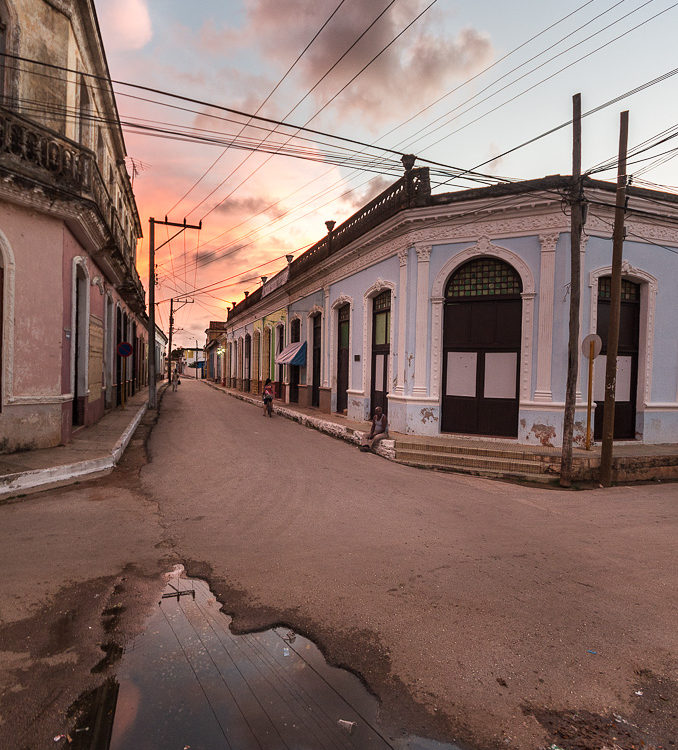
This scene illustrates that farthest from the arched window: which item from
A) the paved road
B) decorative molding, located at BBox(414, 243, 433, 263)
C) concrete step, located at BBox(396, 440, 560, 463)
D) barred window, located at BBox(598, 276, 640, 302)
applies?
barred window, located at BBox(598, 276, 640, 302)

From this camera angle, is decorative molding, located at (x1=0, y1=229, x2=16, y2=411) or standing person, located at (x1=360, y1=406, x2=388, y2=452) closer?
decorative molding, located at (x1=0, y1=229, x2=16, y2=411)

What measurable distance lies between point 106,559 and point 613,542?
5.72m

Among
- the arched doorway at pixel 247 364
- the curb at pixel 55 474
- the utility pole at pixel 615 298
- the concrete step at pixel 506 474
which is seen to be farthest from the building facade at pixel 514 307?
the arched doorway at pixel 247 364

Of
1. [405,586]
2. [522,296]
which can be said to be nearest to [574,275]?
[522,296]

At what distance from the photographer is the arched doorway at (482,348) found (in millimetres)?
11234

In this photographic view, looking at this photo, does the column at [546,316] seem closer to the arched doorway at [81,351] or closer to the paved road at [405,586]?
the paved road at [405,586]

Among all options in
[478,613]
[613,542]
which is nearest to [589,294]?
[613,542]

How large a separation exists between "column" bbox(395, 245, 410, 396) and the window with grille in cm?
119

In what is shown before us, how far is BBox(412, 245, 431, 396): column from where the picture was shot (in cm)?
1177

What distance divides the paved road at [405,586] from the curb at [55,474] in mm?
401

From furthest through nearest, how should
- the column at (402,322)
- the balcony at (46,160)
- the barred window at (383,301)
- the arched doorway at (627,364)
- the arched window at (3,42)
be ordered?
1. the barred window at (383,301)
2. the column at (402,322)
3. the arched doorway at (627,364)
4. the arched window at (3,42)
5. the balcony at (46,160)

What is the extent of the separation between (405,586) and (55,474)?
603 centimetres

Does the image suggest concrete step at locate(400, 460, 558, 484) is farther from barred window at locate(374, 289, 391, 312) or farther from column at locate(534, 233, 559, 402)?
barred window at locate(374, 289, 391, 312)

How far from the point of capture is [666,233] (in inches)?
454
